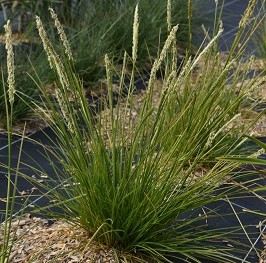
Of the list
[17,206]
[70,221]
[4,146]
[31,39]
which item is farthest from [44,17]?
[70,221]

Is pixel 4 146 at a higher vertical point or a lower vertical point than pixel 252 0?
lower

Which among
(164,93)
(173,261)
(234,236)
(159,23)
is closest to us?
(164,93)

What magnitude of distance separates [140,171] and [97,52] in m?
2.84

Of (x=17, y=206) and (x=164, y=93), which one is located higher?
(x=164, y=93)

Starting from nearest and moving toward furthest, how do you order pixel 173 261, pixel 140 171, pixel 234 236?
pixel 140 171, pixel 173 261, pixel 234 236

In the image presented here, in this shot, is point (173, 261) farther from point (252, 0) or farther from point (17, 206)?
point (252, 0)

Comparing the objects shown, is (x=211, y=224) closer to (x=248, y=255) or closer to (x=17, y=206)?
(x=248, y=255)

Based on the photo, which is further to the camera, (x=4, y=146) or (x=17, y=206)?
(x=4, y=146)

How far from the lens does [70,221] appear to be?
326 centimetres

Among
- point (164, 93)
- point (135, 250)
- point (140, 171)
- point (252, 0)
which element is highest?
point (252, 0)

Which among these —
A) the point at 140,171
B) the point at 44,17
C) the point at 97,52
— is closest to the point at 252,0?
the point at 140,171

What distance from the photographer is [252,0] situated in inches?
128

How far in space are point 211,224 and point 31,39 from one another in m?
2.77

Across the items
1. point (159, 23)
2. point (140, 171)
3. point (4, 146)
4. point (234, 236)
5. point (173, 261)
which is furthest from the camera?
point (159, 23)
